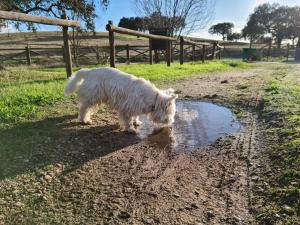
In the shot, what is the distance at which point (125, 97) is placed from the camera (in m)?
5.80

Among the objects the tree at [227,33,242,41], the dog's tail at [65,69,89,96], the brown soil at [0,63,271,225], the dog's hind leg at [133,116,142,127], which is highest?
the tree at [227,33,242,41]

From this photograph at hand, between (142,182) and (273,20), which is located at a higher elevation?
(273,20)

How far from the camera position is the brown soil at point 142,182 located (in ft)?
10.5

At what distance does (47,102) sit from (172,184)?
14.2ft

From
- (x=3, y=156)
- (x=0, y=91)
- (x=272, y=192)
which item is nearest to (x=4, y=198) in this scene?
(x=3, y=156)

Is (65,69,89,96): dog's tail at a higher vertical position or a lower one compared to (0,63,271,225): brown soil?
higher

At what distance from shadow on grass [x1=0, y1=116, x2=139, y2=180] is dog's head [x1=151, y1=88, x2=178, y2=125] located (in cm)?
53

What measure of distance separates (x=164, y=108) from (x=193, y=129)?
0.80 m

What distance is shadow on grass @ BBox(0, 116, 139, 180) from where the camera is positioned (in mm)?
4180

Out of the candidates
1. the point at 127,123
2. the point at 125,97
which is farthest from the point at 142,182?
the point at 125,97

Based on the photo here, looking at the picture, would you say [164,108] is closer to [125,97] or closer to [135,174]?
[125,97]

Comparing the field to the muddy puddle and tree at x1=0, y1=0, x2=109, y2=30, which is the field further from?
tree at x1=0, y1=0, x2=109, y2=30

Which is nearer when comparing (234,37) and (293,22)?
(293,22)

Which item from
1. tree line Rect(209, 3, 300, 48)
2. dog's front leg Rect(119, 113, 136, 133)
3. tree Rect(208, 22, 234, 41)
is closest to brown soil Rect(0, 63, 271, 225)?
dog's front leg Rect(119, 113, 136, 133)
